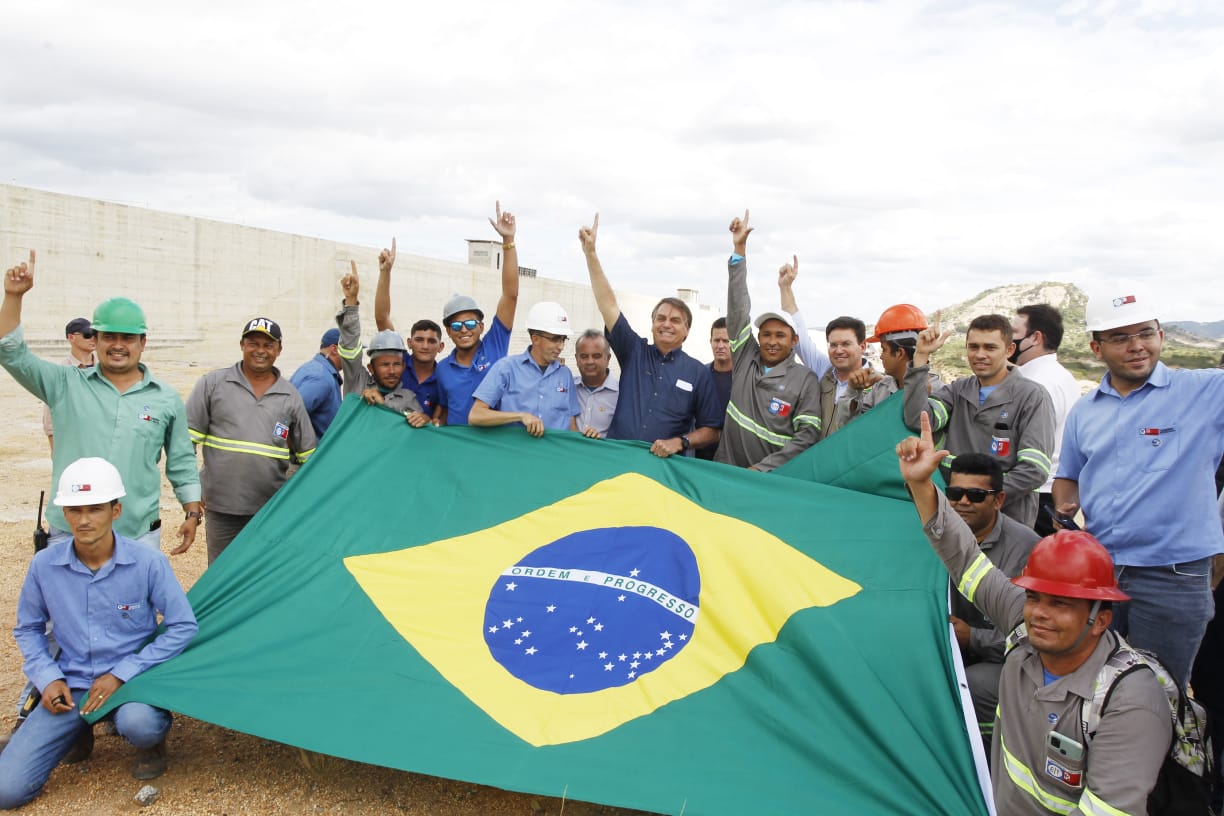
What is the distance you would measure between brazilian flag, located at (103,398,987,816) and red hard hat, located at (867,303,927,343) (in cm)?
63

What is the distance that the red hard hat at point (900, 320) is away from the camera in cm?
530

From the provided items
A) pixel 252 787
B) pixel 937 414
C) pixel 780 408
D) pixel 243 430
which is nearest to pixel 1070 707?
pixel 937 414

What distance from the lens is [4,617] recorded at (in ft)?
22.9

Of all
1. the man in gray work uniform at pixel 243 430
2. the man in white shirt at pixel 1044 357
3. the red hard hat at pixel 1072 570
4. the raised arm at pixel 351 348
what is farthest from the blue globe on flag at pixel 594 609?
the man in white shirt at pixel 1044 357

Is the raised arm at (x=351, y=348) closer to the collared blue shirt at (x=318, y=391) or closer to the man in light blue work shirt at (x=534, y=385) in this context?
the collared blue shirt at (x=318, y=391)

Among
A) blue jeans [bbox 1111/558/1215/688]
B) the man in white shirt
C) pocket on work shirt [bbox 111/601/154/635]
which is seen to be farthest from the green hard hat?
the man in white shirt

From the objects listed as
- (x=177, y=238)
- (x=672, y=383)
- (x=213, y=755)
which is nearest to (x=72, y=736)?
(x=213, y=755)

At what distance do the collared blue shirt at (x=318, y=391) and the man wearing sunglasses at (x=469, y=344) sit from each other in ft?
2.79

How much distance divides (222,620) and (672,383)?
3.08m

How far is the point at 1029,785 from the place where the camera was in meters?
3.16

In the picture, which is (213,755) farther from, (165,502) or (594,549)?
(165,502)

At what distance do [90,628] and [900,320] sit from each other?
4.71 metres

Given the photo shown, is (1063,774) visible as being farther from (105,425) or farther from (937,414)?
(105,425)

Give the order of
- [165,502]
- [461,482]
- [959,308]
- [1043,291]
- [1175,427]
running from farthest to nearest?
[959,308] < [1043,291] < [165,502] < [461,482] < [1175,427]
